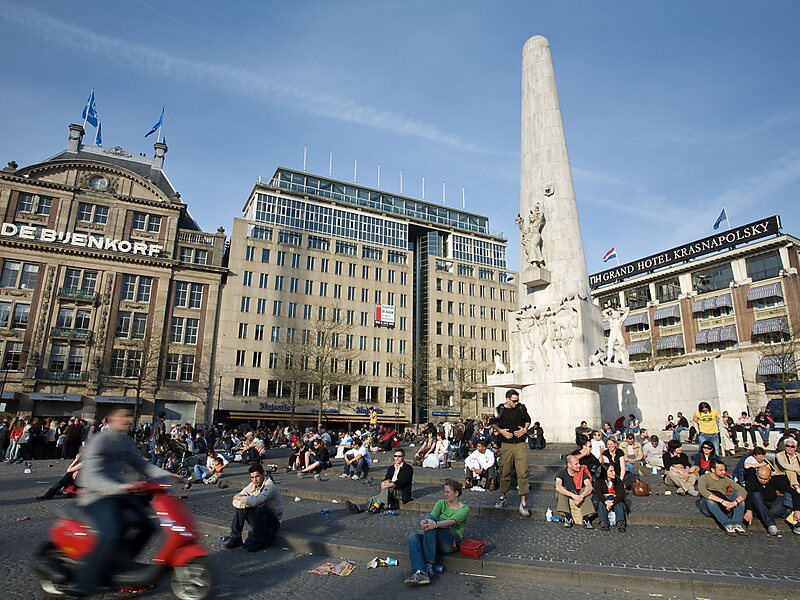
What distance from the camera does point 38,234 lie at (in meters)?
46.4

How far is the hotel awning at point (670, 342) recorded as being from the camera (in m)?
55.7

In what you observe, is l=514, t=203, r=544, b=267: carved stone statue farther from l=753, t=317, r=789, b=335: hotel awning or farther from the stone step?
l=753, t=317, r=789, b=335: hotel awning

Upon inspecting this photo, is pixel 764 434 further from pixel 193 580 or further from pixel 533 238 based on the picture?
pixel 193 580

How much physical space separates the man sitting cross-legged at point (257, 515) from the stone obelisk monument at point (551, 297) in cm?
1292

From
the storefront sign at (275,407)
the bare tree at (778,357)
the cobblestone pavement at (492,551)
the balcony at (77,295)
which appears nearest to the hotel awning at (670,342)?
the bare tree at (778,357)

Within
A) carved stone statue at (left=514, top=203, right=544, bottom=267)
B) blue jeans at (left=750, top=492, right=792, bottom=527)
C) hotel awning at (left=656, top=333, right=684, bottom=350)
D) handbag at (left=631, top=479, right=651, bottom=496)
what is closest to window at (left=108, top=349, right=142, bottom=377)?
carved stone statue at (left=514, top=203, right=544, bottom=267)

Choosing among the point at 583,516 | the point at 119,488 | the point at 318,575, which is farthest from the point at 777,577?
the point at 119,488

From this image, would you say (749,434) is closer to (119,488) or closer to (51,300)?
(119,488)

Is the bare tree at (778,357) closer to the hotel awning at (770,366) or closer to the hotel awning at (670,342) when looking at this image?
the hotel awning at (770,366)

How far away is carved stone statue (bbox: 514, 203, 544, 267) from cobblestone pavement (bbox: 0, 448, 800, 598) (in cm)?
1095

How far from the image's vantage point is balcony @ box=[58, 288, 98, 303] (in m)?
46.0

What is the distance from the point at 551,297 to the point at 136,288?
1662 inches

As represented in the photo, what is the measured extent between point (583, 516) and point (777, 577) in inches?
127

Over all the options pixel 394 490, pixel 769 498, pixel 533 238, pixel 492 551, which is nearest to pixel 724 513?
pixel 769 498
